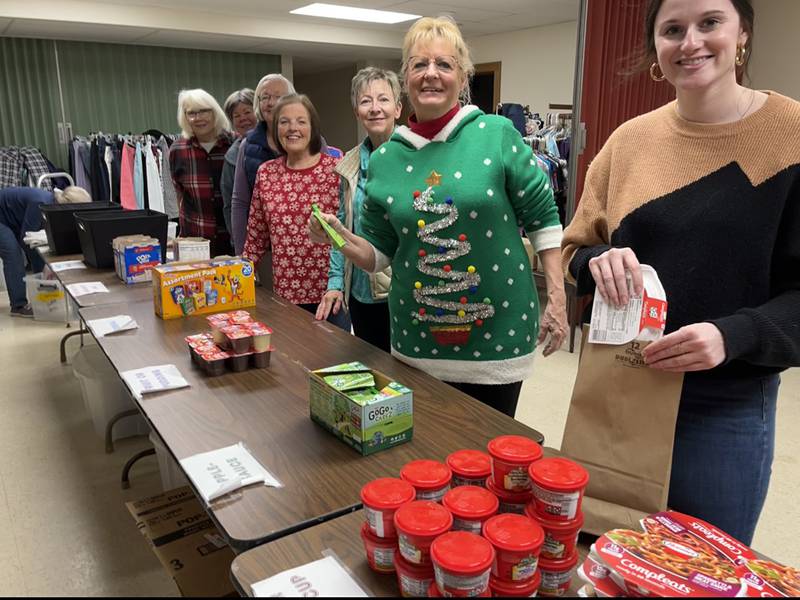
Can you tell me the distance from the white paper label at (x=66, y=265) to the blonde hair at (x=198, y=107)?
97 centimetres

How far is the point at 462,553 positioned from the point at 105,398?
2.76 meters

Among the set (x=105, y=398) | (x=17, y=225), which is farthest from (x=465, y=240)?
(x=17, y=225)

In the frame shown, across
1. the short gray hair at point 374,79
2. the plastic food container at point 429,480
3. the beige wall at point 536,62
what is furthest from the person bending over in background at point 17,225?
the plastic food container at point 429,480

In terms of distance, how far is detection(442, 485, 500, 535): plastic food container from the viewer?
847 millimetres

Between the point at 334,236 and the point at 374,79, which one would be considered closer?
the point at 334,236

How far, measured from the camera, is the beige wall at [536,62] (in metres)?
7.84

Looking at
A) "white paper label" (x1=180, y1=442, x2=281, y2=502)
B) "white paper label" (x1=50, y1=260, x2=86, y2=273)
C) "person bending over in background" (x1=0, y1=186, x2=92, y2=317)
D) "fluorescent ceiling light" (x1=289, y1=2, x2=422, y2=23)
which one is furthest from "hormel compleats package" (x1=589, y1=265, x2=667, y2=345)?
"fluorescent ceiling light" (x1=289, y1=2, x2=422, y2=23)

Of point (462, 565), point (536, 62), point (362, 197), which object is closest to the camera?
point (462, 565)

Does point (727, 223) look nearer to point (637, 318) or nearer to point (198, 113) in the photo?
point (637, 318)

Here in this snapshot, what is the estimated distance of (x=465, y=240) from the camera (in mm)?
1588

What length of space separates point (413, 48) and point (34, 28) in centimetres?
676

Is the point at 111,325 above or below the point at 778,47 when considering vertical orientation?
below

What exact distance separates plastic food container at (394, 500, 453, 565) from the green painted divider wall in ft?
26.5

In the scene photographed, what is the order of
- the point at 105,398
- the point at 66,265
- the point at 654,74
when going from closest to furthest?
the point at 654,74 < the point at 105,398 < the point at 66,265
